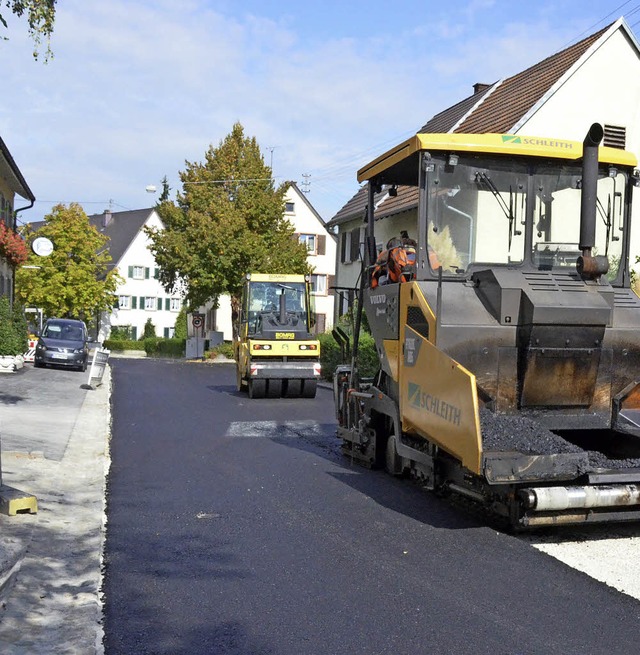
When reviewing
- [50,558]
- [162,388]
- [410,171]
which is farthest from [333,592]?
[162,388]

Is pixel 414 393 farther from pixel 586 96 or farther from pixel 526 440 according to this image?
pixel 586 96

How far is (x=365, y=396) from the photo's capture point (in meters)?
8.87

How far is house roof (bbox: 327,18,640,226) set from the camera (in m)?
22.4

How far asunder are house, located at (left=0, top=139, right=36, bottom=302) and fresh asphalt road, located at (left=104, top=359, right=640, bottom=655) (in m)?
19.9

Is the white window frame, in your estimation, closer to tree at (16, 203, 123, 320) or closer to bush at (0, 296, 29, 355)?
tree at (16, 203, 123, 320)

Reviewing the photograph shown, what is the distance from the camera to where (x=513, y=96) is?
24797 mm

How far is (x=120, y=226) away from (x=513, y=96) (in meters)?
57.0

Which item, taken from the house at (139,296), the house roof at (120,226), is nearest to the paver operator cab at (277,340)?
the house at (139,296)

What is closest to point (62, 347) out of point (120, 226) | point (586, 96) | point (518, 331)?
point (586, 96)

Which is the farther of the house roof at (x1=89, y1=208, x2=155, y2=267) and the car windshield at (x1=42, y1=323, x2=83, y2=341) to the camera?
the house roof at (x1=89, y1=208, x2=155, y2=267)

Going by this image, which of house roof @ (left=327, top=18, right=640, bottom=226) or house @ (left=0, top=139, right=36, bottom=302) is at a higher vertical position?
house roof @ (left=327, top=18, right=640, bottom=226)

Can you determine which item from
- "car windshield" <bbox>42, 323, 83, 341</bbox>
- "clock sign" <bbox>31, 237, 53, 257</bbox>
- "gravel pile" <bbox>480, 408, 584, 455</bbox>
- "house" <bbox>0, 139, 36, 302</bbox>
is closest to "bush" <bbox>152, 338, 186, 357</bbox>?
"house" <bbox>0, 139, 36, 302</bbox>

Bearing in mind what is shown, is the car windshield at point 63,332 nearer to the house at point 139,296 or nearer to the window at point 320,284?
the window at point 320,284

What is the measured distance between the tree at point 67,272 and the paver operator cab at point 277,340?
1313 inches
